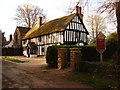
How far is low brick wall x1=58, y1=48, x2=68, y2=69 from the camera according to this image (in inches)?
415

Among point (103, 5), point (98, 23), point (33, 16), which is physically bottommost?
point (103, 5)

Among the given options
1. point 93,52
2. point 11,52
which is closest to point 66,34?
point 93,52

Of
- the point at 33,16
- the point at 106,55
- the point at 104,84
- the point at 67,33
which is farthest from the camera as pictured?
the point at 33,16

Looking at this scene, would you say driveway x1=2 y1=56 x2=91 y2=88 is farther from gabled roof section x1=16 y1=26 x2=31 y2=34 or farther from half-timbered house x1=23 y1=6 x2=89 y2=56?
gabled roof section x1=16 y1=26 x2=31 y2=34

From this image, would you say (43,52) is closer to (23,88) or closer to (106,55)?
(106,55)

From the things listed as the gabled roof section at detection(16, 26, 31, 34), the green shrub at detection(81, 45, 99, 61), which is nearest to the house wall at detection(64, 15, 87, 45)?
the green shrub at detection(81, 45, 99, 61)

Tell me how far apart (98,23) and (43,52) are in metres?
17.6

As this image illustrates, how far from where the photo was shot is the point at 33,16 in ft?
133

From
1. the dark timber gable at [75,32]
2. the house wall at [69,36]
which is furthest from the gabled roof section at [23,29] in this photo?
the dark timber gable at [75,32]

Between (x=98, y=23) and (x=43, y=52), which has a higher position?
(x=98, y=23)

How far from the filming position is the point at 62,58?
1061 cm

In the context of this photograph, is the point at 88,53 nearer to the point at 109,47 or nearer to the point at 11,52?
the point at 109,47

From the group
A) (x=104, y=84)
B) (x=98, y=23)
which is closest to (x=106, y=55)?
(x=104, y=84)

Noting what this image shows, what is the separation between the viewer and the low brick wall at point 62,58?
415 inches
